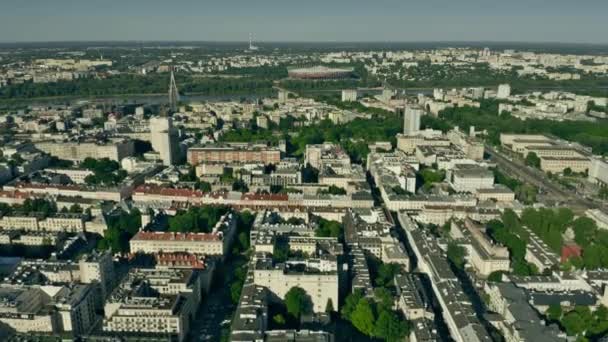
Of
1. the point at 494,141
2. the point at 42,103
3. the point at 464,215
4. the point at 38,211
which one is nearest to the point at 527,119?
the point at 494,141

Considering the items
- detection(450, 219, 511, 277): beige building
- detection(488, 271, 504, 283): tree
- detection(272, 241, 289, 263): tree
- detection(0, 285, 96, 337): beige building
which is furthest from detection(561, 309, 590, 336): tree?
detection(0, 285, 96, 337): beige building

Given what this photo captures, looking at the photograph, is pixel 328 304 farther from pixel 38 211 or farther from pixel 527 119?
pixel 527 119

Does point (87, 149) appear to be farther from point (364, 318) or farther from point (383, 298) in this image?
point (364, 318)

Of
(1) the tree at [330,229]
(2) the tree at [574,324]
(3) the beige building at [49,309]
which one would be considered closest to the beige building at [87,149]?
(1) the tree at [330,229]

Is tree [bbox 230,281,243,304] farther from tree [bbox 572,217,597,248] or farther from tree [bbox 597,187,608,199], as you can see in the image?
tree [bbox 597,187,608,199]

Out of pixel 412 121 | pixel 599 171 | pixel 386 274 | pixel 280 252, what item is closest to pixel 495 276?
pixel 386 274

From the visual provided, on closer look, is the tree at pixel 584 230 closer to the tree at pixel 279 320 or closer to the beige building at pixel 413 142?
the tree at pixel 279 320
